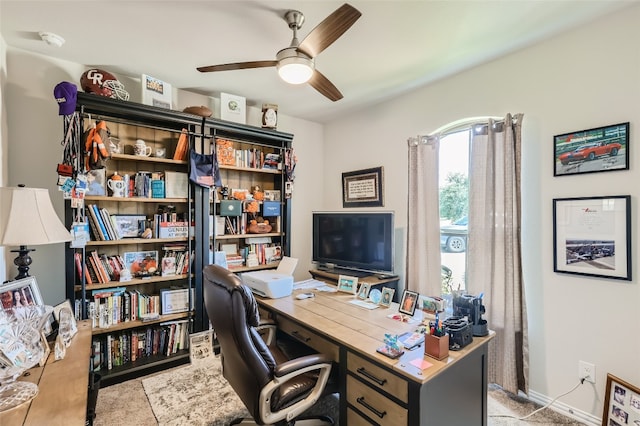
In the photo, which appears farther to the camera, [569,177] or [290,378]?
[569,177]

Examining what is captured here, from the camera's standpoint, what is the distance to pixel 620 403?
1.71 m

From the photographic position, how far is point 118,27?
194cm

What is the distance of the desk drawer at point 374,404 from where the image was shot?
132 cm

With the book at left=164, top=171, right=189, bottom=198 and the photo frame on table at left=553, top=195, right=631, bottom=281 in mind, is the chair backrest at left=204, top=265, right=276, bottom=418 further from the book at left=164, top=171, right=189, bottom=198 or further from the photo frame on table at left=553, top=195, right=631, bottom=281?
the photo frame on table at left=553, top=195, right=631, bottom=281

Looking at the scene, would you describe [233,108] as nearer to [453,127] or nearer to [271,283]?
[271,283]

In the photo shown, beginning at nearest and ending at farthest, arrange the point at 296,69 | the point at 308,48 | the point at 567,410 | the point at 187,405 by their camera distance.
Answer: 1. the point at 308,48
2. the point at 296,69
3. the point at 567,410
4. the point at 187,405

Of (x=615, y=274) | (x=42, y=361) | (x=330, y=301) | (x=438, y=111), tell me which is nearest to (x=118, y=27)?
(x=42, y=361)

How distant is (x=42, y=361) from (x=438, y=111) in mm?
3159

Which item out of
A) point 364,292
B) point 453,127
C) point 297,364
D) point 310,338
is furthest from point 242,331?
point 453,127

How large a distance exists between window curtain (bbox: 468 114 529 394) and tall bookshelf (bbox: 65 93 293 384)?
2.13 metres

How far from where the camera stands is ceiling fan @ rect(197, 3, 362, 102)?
1.40 m

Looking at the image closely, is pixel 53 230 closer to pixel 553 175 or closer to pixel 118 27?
pixel 118 27

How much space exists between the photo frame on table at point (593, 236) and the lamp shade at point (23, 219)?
3084 millimetres

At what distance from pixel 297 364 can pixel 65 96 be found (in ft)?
7.68
